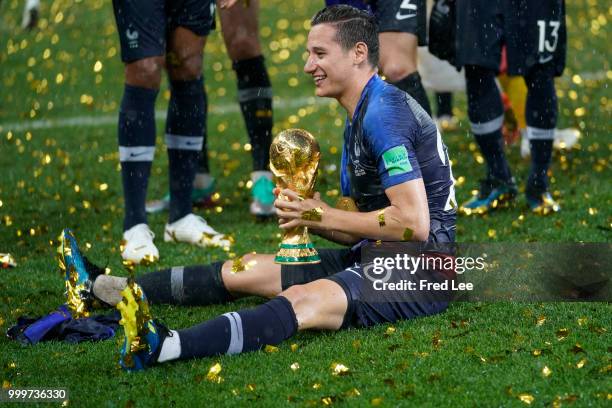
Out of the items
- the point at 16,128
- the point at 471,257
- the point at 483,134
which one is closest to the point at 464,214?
the point at 483,134

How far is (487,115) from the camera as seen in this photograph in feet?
20.1

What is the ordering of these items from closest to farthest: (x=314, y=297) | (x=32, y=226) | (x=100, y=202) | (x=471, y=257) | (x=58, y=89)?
1. (x=314, y=297)
2. (x=471, y=257)
3. (x=32, y=226)
4. (x=100, y=202)
5. (x=58, y=89)

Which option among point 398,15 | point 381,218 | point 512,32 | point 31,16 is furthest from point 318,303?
point 31,16

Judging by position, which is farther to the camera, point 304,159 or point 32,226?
point 32,226

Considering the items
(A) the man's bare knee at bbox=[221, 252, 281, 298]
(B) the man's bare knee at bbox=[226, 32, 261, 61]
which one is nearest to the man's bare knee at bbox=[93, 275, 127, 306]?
(A) the man's bare knee at bbox=[221, 252, 281, 298]

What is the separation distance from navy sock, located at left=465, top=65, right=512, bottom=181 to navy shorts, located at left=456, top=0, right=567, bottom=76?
0.16 m

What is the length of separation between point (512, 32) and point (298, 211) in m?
2.58

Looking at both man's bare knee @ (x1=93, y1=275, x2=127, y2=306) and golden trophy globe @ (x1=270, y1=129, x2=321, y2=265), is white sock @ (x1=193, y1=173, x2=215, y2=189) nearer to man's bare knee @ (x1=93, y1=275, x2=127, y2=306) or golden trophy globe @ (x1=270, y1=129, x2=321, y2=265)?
man's bare knee @ (x1=93, y1=275, x2=127, y2=306)

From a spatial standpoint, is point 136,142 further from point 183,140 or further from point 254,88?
point 254,88

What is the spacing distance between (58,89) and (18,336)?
8.14 metres

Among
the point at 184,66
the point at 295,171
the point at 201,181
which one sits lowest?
the point at 201,181

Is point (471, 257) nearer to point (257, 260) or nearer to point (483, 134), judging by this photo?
point (257, 260)

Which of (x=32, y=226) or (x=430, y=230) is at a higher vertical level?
(x=430, y=230)

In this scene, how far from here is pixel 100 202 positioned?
6961 mm
